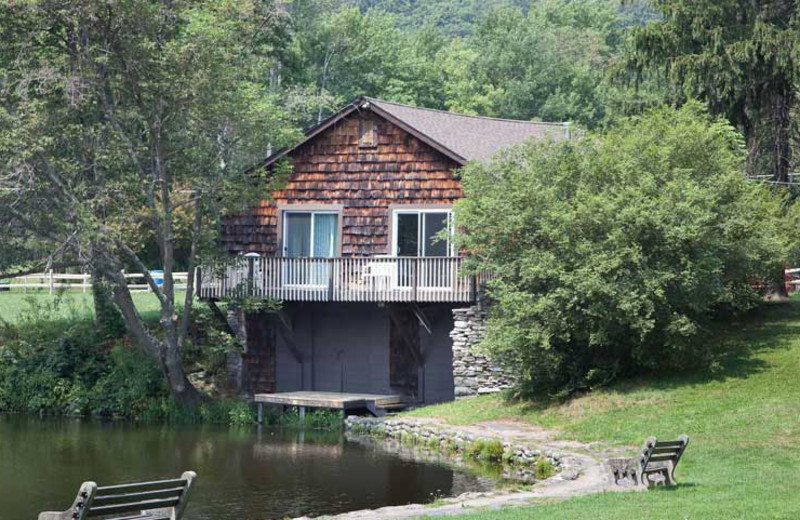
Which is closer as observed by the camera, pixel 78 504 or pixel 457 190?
pixel 78 504

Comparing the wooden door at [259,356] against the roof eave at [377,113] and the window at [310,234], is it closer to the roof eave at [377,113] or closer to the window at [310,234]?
the window at [310,234]

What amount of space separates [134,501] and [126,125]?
61.8 ft

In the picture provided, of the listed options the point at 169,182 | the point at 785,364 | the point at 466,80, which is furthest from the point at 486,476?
the point at 466,80

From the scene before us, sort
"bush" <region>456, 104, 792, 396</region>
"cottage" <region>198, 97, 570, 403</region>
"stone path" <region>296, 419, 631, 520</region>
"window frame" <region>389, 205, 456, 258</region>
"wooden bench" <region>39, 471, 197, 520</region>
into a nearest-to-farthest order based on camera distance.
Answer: "wooden bench" <region>39, 471, 197, 520</region> < "stone path" <region>296, 419, 631, 520</region> < "bush" <region>456, 104, 792, 396</region> < "cottage" <region>198, 97, 570, 403</region> < "window frame" <region>389, 205, 456, 258</region>

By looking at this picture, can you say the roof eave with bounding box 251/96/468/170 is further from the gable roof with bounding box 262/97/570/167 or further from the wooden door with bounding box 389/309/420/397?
the wooden door with bounding box 389/309/420/397

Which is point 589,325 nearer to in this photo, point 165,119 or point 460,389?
point 460,389

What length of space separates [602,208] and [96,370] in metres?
15.3

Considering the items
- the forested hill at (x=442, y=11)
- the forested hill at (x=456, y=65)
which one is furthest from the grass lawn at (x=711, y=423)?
the forested hill at (x=442, y=11)

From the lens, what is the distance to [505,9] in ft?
281

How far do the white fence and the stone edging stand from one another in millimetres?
18044

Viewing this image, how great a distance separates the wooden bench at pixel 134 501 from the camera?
562 inches

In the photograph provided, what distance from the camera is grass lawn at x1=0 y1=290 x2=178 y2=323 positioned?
3814 cm

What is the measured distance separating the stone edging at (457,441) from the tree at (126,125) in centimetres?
578

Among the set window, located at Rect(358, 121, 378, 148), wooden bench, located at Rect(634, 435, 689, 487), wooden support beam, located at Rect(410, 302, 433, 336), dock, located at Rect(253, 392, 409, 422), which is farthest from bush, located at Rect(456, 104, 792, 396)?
wooden bench, located at Rect(634, 435, 689, 487)
